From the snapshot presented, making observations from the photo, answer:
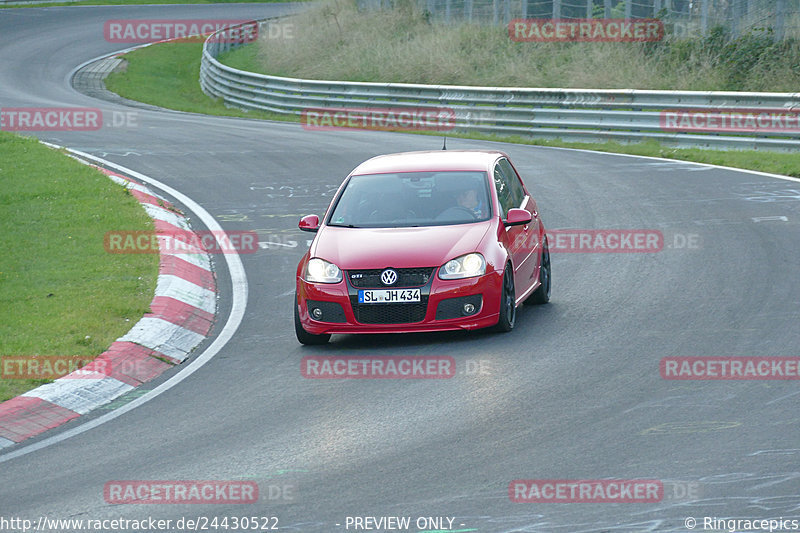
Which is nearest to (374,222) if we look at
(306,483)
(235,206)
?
(306,483)

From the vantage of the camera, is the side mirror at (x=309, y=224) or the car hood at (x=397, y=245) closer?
the car hood at (x=397, y=245)

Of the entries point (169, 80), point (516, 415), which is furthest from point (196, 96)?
point (516, 415)

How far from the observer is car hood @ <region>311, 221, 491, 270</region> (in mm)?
9984

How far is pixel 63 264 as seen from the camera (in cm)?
1311

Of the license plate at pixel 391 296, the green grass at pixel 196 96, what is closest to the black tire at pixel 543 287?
the license plate at pixel 391 296

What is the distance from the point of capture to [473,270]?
395 inches

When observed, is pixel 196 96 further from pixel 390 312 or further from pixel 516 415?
pixel 516 415

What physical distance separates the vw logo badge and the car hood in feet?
0.18

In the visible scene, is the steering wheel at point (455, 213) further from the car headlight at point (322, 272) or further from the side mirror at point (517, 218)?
the car headlight at point (322, 272)

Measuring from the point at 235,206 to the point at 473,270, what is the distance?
812cm

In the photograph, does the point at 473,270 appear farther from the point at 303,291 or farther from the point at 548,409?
the point at 548,409

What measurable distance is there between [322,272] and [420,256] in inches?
34.5

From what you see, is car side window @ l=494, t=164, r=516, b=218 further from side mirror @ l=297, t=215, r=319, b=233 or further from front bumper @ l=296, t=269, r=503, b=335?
side mirror @ l=297, t=215, r=319, b=233

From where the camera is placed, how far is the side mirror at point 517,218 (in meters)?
10.6
